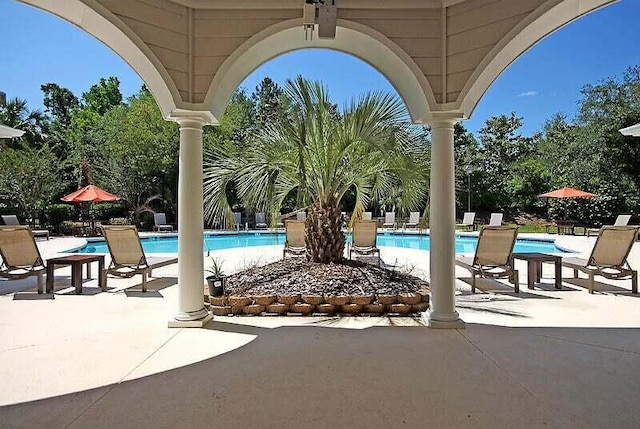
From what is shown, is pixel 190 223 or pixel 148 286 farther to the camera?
pixel 148 286

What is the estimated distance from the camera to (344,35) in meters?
5.14

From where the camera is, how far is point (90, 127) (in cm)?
2762

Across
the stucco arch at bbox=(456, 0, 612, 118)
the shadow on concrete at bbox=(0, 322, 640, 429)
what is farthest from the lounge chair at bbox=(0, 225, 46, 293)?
the stucco arch at bbox=(456, 0, 612, 118)

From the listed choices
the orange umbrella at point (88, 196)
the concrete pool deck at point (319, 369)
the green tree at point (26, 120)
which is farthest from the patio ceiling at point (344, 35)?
the green tree at point (26, 120)

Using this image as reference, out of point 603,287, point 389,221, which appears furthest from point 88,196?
point 603,287

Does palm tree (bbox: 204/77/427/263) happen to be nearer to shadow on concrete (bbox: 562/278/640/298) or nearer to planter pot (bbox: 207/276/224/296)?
planter pot (bbox: 207/276/224/296)

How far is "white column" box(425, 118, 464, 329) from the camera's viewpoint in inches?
202

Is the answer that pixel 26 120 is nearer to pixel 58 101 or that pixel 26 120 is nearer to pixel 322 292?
pixel 58 101

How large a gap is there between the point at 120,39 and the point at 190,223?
85.0 inches

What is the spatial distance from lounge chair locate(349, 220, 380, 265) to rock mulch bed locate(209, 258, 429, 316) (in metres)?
2.88

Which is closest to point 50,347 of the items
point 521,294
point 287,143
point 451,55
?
point 287,143

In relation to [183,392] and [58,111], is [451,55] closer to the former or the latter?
[183,392]

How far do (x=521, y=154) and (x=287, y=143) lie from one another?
2702cm

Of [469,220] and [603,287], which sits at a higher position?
[469,220]
